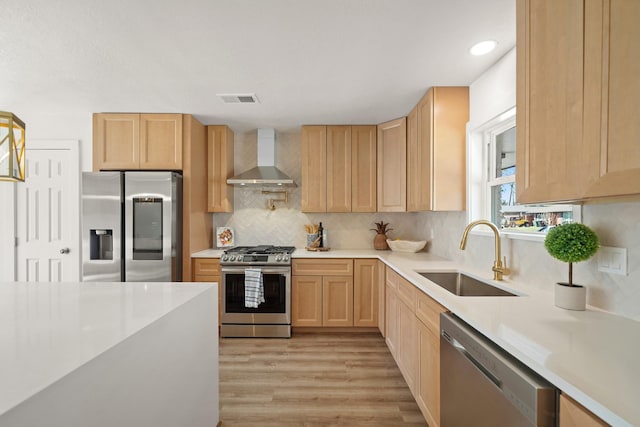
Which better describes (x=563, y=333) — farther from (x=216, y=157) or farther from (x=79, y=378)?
(x=216, y=157)

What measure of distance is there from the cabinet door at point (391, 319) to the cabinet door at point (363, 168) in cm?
109

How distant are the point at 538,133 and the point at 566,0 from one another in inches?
17.3

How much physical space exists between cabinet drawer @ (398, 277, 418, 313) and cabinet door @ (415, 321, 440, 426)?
0.17 meters

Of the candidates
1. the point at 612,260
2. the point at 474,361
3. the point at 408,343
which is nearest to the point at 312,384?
the point at 408,343

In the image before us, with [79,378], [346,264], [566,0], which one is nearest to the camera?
[79,378]

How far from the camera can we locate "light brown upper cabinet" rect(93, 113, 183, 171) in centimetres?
316

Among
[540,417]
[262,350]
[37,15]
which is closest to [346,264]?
[262,350]

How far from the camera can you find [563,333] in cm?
103

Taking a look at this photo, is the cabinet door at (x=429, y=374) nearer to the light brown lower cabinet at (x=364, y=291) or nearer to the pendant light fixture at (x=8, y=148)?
the light brown lower cabinet at (x=364, y=291)

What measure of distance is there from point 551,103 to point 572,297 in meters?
0.82

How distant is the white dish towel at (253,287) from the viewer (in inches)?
124

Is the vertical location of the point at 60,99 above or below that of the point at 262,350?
above

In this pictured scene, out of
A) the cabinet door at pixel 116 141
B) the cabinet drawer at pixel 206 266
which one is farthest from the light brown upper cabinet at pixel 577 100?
the cabinet door at pixel 116 141

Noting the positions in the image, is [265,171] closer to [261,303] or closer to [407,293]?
[261,303]
